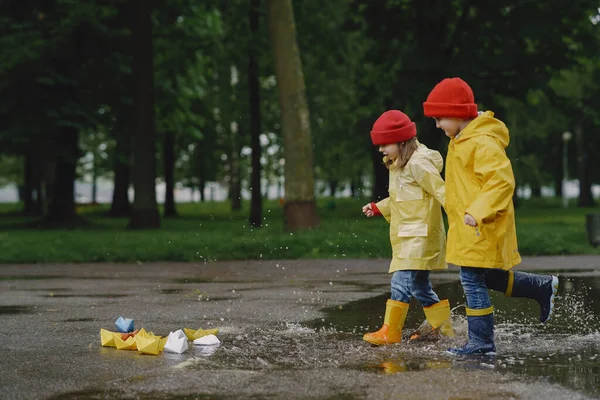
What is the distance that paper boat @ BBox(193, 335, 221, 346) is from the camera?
750cm

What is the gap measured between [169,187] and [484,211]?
3771 cm

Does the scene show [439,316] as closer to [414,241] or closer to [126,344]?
[414,241]

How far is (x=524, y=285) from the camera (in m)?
7.26

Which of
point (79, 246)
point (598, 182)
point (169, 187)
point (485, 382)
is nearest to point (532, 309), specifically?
point (485, 382)

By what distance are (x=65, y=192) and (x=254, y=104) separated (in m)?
6.28

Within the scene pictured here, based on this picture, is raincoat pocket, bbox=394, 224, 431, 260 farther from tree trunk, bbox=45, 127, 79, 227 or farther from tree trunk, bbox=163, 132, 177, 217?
tree trunk, bbox=163, 132, 177, 217

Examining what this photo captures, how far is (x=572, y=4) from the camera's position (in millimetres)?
26984

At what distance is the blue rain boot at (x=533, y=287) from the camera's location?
721 cm

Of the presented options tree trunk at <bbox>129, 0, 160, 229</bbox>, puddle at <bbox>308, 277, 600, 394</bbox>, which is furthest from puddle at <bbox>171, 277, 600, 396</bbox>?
tree trunk at <bbox>129, 0, 160, 229</bbox>

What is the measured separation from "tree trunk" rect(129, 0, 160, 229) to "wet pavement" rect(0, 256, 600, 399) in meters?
13.9

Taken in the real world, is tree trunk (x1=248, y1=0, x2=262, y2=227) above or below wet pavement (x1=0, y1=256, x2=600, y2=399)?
above

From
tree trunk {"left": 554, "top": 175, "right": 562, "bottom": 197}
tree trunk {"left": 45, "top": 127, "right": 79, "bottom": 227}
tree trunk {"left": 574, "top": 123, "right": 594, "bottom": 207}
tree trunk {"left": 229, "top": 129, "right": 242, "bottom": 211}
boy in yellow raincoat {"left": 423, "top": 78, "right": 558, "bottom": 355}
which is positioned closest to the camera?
Answer: boy in yellow raincoat {"left": 423, "top": 78, "right": 558, "bottom": 355}

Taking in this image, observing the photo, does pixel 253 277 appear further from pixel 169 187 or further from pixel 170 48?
pixel 169 187

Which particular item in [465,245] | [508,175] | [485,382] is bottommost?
[485,382]
